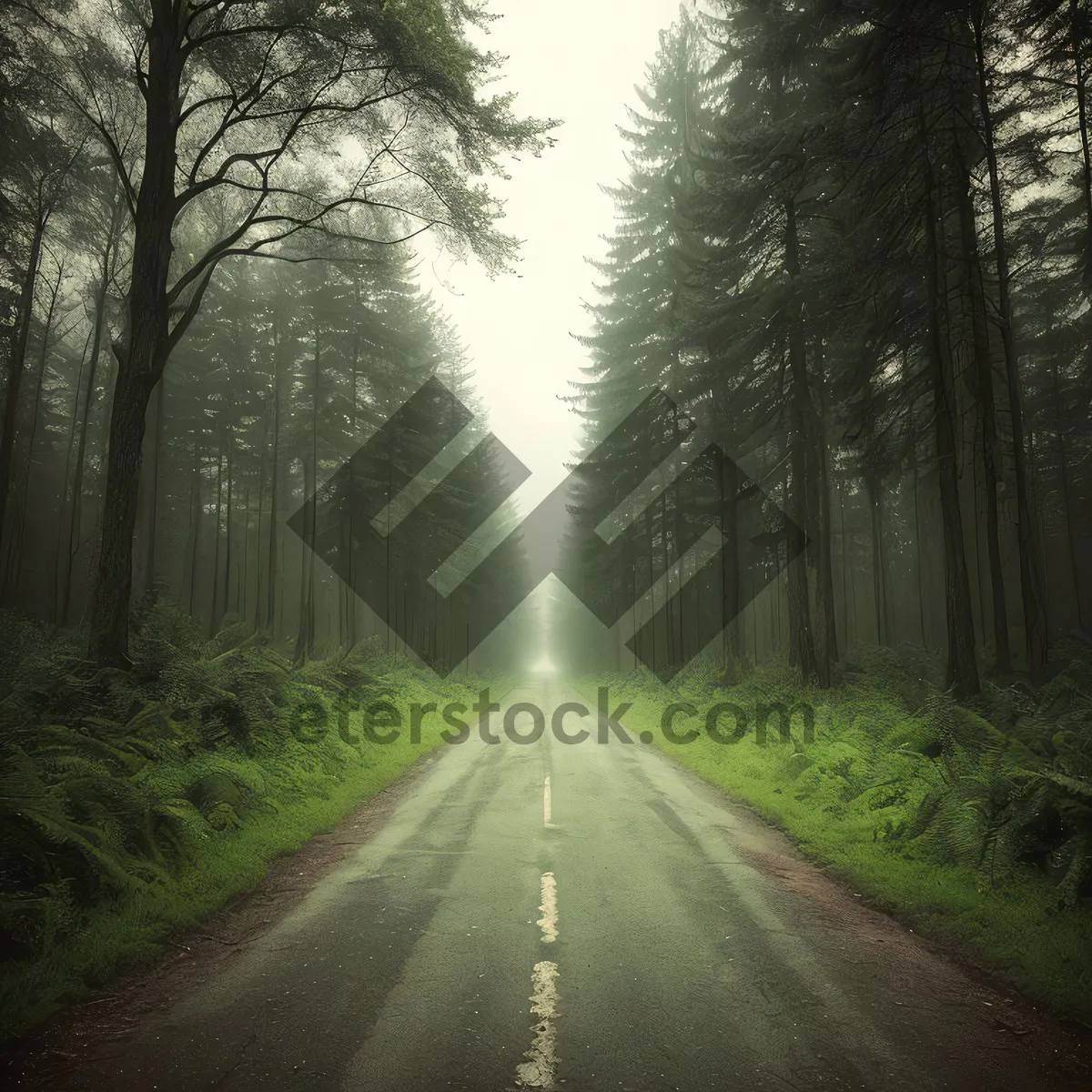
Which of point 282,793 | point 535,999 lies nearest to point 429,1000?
point 535,999

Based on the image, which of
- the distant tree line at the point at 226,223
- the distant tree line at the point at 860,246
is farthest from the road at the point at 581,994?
the distant tree line at the point at 860,246

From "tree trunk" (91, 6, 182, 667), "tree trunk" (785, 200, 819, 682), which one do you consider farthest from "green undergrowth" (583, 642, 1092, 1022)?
"tree trunk" (91, 6, 182, 667)

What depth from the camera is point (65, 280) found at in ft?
80.8

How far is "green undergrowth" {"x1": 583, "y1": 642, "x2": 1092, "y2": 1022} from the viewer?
5086 mm

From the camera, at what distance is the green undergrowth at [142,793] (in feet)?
15.5

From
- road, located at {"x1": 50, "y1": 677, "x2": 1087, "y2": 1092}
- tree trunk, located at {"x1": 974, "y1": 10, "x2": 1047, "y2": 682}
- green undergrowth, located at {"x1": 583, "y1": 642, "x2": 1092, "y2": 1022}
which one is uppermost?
tree trunk, located at {"x1": 974, "y1": 10, "x2": 1047, "y2": 682}

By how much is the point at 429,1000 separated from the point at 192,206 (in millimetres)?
24567

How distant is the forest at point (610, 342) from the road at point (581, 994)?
0.95 m

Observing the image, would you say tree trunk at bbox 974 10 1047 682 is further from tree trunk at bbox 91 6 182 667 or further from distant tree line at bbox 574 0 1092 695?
tree trunk at bbox 91 6 182 667

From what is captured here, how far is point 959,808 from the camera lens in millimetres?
6883

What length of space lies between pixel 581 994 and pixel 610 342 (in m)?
28.2

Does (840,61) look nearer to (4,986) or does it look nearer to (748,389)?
(748,389)

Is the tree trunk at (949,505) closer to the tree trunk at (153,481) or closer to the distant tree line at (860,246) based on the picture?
the distant tree line at (860,246)

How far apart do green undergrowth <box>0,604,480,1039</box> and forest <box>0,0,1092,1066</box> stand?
0.15 ft
